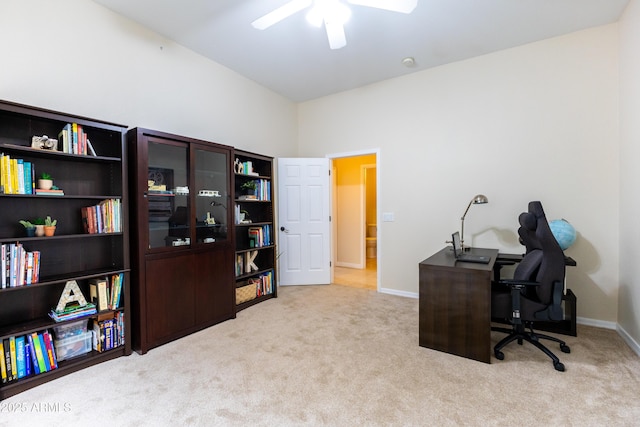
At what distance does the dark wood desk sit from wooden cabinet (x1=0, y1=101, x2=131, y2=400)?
101 inches

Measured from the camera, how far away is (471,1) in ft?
8.19

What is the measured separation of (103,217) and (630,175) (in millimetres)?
4560

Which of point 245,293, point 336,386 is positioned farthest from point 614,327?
point 245,293

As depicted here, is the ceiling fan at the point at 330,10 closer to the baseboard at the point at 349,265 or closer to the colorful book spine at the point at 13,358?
the colorful book spine at the point at 13,358

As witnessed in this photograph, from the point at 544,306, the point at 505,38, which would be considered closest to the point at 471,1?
the point at 505,38

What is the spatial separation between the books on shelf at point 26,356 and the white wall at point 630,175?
15.1ft

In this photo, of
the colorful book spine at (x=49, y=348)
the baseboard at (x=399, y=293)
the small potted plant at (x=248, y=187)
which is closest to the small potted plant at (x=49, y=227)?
the colorful book spine at (x=49, y=348)

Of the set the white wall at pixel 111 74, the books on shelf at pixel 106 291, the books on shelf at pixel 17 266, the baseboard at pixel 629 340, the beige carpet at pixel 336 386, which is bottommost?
the beige carpet at pixel 336 386

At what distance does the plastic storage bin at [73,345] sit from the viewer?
2162 mm

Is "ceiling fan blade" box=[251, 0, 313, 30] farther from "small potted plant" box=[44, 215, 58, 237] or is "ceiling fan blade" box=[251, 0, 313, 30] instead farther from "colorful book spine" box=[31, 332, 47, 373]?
"colorful book spine" box=[31, 332, 47, 373]

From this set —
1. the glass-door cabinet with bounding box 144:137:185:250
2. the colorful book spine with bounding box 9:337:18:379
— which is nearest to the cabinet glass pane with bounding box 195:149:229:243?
the glass-door cabinet with bounding box 144:137:185:250

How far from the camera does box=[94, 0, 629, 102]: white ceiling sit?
256cm

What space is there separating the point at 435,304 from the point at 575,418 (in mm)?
1021

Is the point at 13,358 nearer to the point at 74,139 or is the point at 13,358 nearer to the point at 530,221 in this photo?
the point at 74,139
